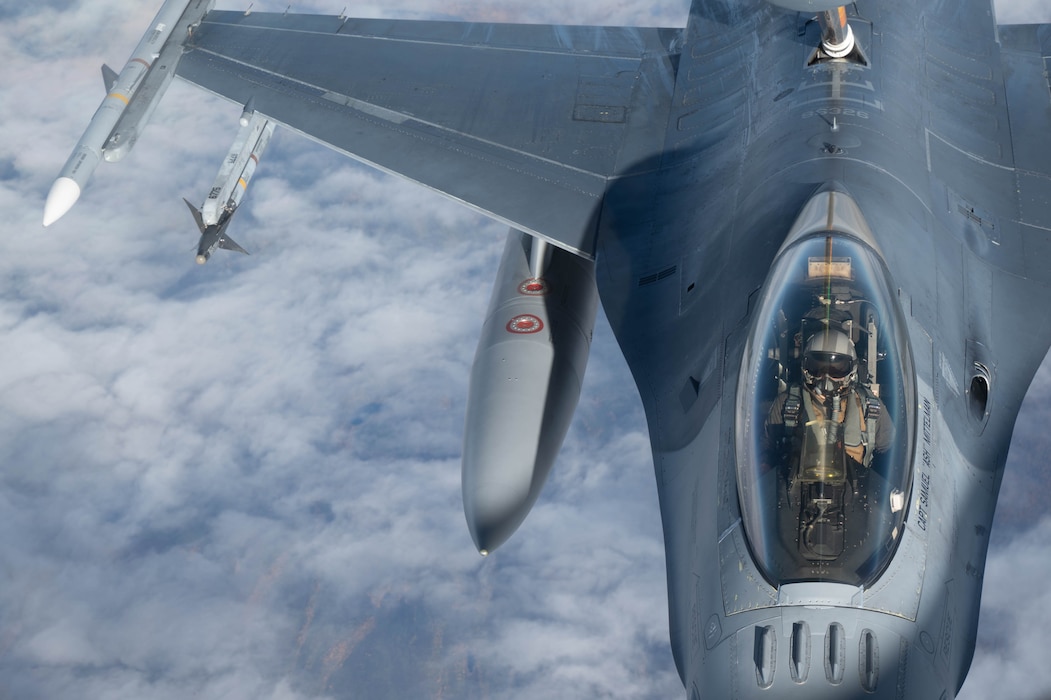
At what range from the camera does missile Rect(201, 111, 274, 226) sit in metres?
15.8

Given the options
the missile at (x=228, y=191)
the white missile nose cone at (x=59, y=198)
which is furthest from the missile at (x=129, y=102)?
the missile at (x=228, y=191)

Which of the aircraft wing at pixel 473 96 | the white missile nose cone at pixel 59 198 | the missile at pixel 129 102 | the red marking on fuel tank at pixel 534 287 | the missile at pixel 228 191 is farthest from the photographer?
the missile at pixel 228 191

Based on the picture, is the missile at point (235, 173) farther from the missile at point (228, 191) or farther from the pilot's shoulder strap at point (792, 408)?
the pilot's shoulder strap at point (792, 408)

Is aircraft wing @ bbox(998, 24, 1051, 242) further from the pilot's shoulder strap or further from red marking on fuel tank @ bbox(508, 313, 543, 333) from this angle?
red marking on fuel tank @ bbox(508, 313, 543, 333)

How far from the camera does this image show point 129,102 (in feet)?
46.0

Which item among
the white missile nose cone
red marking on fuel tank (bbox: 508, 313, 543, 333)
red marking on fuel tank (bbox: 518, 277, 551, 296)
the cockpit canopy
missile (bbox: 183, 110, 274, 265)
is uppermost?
missile (bbox: 183, 110, 274, 265)

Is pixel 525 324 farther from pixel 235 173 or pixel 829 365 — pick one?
pixel 829 365

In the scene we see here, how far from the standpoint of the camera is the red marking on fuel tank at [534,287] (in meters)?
13.6

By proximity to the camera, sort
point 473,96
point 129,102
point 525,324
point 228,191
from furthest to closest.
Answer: point 228,191 → point 129,102 → point 473,96 → point 525,324

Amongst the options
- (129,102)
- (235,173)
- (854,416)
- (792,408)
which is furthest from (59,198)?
(854,416)

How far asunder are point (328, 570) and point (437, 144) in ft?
32.0

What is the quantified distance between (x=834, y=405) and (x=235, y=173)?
11111 mm

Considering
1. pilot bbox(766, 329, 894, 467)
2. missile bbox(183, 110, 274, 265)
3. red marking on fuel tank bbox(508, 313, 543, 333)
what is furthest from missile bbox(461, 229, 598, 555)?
pilot bbox(766, 329, 894, 467)

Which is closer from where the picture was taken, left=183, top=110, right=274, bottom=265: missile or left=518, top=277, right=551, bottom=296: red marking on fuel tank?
left=518, top=277, right=551, bottom=296: red marking on fuel tank
